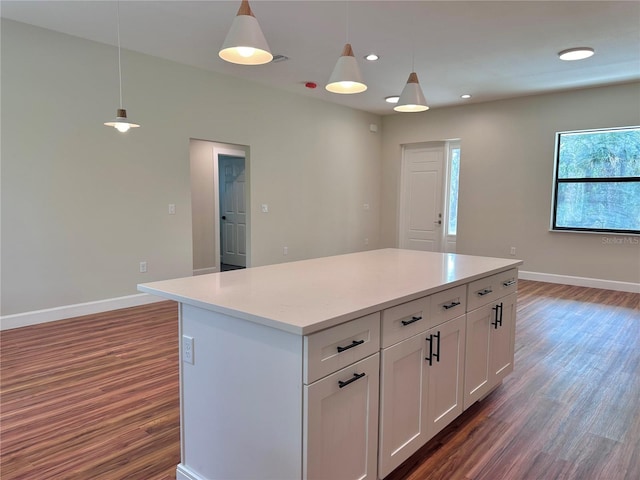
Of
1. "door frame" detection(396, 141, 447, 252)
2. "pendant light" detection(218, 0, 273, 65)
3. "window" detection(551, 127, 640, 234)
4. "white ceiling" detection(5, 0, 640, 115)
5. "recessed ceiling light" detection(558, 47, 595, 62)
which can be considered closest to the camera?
"pendant light" detection(218, 0, 273, 65)

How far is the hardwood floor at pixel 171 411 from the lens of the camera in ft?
6.31

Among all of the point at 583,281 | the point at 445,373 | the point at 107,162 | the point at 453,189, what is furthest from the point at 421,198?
the point at 445,373

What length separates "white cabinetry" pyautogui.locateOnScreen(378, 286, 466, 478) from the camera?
65.1 inches

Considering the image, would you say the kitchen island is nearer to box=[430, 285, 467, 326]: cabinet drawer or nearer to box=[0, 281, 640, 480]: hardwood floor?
box=[430, 285, 467, 326]: cabinet drawer

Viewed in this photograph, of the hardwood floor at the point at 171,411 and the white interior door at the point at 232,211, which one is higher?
the white interior door at the point at 232,211

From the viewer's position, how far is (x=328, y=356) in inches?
53.9

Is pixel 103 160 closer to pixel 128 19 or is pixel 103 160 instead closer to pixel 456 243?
pixel 128 19

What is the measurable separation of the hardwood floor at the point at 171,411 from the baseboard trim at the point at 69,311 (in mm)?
113

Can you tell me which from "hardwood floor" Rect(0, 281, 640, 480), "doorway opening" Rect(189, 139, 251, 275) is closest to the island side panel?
"hardwood floor" Rect(0, 281, 640, 480)

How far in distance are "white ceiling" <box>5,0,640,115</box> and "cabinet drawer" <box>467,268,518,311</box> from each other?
219 centimetres

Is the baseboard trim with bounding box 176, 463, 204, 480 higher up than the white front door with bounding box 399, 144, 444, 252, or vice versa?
the white front door with bounding box 399, 144, 444, 252

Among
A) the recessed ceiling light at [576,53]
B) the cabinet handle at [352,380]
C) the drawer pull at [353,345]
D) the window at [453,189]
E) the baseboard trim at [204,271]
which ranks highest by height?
the recessed ceiling light at [576,53]

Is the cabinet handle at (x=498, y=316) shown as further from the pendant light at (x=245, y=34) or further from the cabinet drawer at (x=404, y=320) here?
the pendant light at (x=245, y=34)

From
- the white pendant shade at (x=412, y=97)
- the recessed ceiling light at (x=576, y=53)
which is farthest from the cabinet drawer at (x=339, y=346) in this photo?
the recessed ceiling light at (x=576, y=53)
